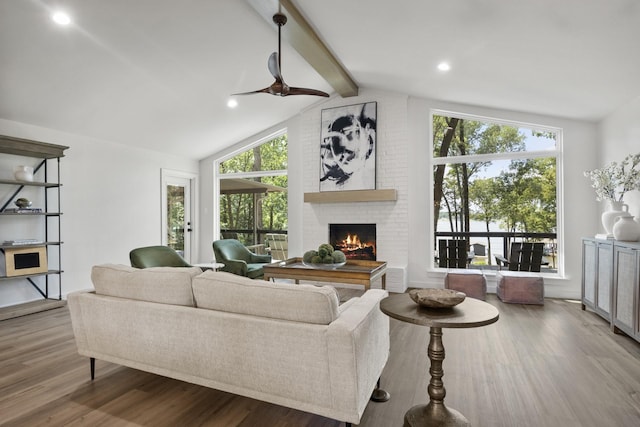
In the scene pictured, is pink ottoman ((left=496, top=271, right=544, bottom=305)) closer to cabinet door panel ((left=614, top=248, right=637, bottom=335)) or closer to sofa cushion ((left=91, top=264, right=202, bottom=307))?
cabinet door panel ((left=614, top=248, right=637, bottom=335))

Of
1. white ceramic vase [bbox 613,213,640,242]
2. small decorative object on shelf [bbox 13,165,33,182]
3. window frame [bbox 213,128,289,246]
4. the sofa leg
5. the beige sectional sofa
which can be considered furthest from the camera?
window frame [bbox 213,128,289,246]

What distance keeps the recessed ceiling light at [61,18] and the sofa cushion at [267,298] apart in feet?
8.61

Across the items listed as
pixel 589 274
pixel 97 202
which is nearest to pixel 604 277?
pixel 589 274

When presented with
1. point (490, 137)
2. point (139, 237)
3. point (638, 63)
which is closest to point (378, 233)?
point (490, 137)

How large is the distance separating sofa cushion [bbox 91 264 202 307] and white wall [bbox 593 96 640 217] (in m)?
4.46

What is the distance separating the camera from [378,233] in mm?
5613

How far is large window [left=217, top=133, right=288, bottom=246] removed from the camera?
668 centimetres

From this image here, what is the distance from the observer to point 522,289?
4.54 m

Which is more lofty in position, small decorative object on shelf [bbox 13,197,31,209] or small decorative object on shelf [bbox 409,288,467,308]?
small decorative object on shelf [bbox 13,197,31,209]

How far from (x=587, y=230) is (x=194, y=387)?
509 cm

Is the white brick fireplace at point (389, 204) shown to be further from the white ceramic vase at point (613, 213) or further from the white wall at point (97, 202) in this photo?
the white wall at point (97, 202)

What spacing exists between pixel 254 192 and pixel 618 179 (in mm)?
5507

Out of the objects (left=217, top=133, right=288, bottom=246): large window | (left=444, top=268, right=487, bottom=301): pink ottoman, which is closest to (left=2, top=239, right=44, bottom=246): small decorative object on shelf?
(left=217, top=133, right=288, bottom=246): large window

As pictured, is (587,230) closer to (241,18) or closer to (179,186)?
(241,18)
